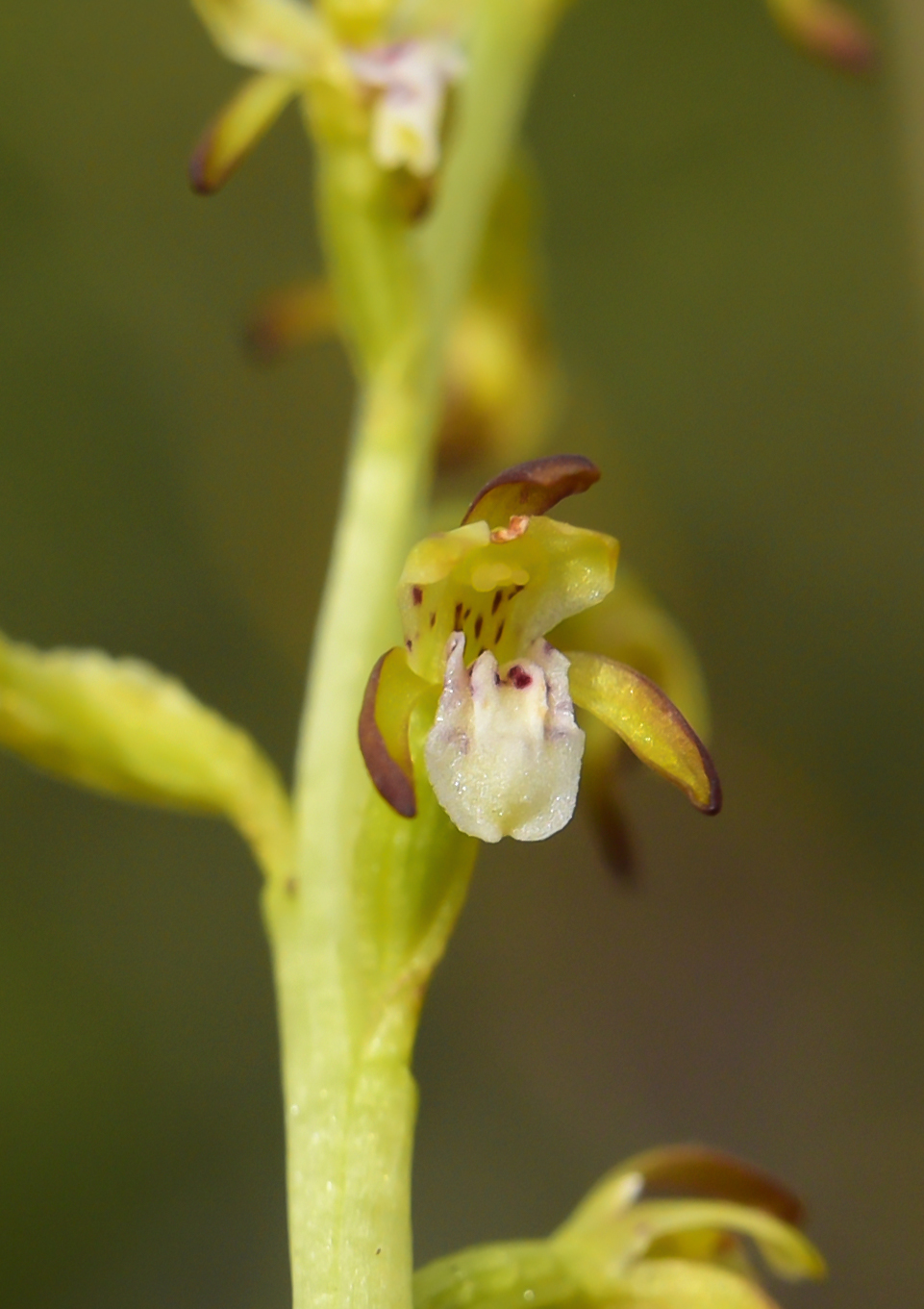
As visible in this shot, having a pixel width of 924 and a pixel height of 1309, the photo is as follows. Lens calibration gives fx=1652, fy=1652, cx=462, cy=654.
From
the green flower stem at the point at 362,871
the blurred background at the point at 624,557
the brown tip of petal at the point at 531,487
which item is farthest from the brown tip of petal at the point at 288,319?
the blurred background at the point at 624,557

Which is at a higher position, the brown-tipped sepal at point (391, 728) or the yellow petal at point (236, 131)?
the yellow petal at point (236, 131)

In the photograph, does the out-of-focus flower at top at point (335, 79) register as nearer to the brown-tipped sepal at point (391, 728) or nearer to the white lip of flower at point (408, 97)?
the white lip of flower at point (408, 97)

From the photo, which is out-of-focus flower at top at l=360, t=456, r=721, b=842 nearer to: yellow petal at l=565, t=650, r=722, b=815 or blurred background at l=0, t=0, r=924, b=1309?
yellow petal at l=565, t=650, r=722, b=815

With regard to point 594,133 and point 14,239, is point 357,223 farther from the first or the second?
point 594,133

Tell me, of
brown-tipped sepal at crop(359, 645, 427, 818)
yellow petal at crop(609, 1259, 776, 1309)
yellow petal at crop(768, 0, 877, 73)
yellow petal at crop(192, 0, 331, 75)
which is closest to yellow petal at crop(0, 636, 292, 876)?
brown-tipped sepal at crop(359, 645, 427, 818)

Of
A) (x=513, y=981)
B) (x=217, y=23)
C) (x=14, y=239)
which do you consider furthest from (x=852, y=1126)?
(x=217, y=23)

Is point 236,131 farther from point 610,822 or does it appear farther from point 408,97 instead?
point 610,822

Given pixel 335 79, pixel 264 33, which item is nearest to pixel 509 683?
pixel 335 79

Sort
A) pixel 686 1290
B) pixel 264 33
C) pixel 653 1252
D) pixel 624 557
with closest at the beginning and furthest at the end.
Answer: pixel 686 1290, pixel 653 1252, pixel 264 33, pixel 624 557
